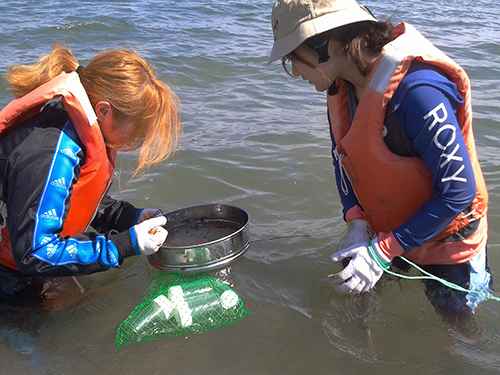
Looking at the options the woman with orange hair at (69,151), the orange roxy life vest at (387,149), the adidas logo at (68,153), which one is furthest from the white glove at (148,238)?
the orange roxy life vest at (387,149)

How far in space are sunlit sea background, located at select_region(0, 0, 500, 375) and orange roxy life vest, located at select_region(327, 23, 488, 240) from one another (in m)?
0.42

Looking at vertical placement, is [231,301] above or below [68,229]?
below

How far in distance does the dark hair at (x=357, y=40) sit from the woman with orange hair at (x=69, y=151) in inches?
39.9

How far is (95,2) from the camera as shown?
553 inches

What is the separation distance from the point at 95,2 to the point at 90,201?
12619 millimetres

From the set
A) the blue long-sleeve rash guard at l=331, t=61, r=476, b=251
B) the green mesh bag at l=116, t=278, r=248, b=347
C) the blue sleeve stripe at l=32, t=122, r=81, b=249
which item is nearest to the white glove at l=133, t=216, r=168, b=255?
the green mesh bag at l=116, t=278, r=248, b=347

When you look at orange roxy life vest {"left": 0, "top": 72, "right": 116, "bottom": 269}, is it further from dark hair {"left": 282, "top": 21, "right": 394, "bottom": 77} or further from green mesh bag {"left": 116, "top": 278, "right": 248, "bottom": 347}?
dark hair {"left": 282, "top": 21, "right": 394, "bottom": 77}

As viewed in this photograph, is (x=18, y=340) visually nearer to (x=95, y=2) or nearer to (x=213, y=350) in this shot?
(x=213, y=350)

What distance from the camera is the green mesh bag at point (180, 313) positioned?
307 cm

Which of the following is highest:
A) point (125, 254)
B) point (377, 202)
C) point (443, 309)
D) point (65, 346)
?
point (377, 202)

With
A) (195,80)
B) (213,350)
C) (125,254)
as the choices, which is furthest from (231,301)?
(195,80)

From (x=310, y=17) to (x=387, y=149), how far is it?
0.86m

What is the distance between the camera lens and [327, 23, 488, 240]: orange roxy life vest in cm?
259

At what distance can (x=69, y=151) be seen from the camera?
110 inches
